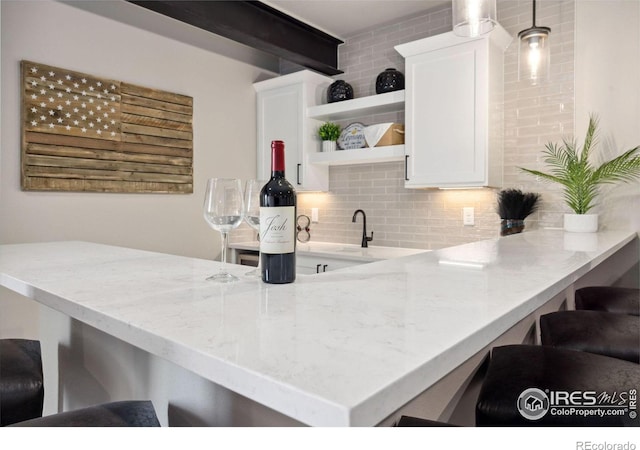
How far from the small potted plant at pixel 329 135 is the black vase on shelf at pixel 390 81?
0.54 m

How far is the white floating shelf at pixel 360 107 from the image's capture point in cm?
322

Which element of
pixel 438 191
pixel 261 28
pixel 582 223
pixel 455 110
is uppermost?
pixel 261 28

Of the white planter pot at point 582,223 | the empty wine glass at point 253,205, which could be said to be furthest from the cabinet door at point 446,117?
the empty wine glass at point 253,205

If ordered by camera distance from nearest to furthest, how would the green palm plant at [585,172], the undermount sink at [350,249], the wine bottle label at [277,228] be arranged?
the wine bottle label at [277,228], the green palm plant at [585,172], the undermount sink at [350,249]

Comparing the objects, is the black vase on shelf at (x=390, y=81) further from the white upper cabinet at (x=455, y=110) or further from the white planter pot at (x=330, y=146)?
the white planter pot at (x=330, y=146)

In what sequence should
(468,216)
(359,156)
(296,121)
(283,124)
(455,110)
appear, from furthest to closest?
(283,124) → (296,121) → (359,156) → (468,216) → (455,110)

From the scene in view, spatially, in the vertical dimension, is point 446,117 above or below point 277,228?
above

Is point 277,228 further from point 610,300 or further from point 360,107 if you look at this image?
point 360,107

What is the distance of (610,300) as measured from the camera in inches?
72.2

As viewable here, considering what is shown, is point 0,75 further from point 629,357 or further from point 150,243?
point 629,357

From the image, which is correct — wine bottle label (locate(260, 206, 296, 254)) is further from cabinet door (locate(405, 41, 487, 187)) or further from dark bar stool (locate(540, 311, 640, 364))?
cabinet door (locate(405, 41, 487, 187))

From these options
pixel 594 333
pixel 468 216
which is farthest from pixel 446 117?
pixel 594 333

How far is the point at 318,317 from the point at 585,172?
2.32 meters
